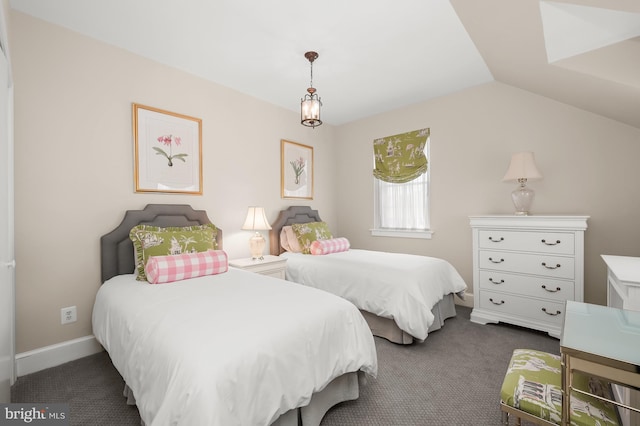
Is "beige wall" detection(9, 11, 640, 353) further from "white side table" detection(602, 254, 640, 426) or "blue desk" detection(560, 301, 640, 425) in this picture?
"blue desk" detection(560, 301, 640, 425)

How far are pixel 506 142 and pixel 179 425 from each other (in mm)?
3726

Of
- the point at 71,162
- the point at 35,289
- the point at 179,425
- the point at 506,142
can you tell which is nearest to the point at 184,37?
the point at 71,162

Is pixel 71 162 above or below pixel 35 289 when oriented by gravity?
above

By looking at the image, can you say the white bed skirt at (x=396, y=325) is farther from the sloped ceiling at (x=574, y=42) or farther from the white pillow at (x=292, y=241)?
the sloped ceiling at (x=574, y=42)

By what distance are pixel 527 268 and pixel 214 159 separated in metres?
3.42

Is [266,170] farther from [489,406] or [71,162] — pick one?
[489,406]

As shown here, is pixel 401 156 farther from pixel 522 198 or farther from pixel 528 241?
pixel 528 241

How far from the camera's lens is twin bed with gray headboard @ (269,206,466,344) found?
2.39 m

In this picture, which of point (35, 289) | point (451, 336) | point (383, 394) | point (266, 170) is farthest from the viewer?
point (266, 170)

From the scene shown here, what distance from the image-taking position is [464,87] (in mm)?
3408

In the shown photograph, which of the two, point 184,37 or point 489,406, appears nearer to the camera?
point 489,406

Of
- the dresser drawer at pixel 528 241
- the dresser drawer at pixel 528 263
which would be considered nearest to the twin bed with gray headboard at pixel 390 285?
the dresser drawer at pixel 528 263

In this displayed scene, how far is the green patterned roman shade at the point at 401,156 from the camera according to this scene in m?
3.84

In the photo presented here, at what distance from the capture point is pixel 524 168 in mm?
2766
